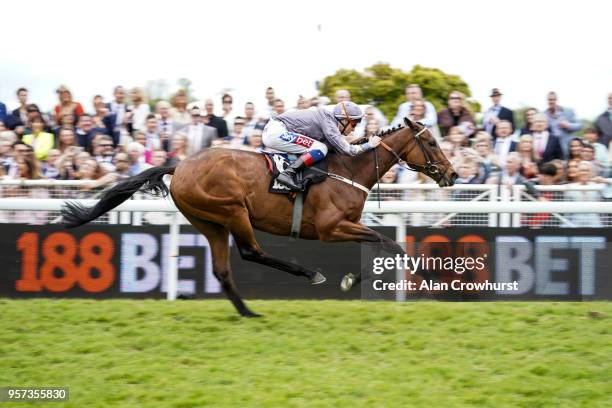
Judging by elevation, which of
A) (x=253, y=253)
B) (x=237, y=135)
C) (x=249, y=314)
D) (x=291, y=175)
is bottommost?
(x=249, y=314)

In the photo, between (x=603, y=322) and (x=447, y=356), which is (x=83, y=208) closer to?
(x=447, y=356)

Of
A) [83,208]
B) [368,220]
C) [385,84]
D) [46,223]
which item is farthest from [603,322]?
[385,84]

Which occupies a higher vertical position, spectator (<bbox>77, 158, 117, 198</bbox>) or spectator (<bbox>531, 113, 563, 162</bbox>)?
spectator (<bbox>531, 113, 563, 162</bbox>)

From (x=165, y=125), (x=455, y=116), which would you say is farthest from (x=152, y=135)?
(x=455, y=116)

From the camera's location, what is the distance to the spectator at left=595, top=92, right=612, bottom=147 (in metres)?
10.4

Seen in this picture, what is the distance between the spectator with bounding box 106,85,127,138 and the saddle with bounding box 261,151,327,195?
3677 mm

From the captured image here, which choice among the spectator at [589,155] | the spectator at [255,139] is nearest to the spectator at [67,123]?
the spectator at [255,139]

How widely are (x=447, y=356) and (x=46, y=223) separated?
171 inches

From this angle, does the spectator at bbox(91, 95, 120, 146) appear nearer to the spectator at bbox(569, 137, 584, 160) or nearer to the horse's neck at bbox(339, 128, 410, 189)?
the horse's neck at bbox(339, 128, 410, 189)

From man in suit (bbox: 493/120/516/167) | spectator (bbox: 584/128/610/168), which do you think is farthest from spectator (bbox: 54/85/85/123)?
spectator (bbox: 584/128/610/168)

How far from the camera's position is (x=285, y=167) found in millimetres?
7770

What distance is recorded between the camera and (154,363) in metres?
6.25

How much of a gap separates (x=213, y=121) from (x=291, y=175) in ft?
11.2

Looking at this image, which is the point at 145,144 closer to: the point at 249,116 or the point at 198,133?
the point at 198,133
